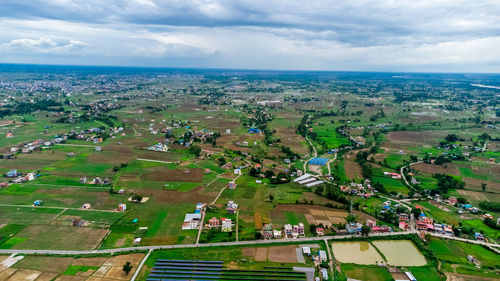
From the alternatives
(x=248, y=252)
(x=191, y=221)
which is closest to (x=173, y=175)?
(x=191, y=221)

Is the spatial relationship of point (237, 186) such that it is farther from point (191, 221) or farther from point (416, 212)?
point (416, 212)

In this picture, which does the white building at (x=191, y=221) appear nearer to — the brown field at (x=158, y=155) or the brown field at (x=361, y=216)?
the brown field at (x=361, y=216)

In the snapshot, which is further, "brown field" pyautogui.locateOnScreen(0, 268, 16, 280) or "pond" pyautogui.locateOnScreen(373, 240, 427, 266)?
"pond" pyautogui.locateOnScreen(373, 240, 427, 266)

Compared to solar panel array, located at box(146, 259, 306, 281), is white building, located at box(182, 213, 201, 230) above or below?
above

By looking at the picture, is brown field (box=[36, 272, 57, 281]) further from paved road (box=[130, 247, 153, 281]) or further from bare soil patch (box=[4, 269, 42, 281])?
paved road (box=[130, 247, 153, 281])

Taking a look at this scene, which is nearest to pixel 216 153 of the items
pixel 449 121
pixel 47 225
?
pixel 47 225

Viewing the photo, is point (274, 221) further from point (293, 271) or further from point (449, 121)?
point (449, 121)

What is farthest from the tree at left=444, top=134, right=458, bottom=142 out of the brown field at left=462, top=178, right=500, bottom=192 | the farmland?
the brown field at left=462, top=178, right=500, bottom=192
